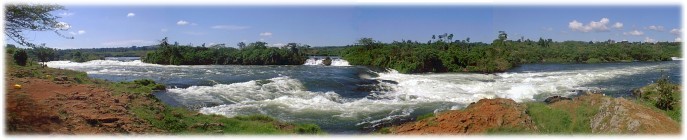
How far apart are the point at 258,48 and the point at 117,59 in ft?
23.2

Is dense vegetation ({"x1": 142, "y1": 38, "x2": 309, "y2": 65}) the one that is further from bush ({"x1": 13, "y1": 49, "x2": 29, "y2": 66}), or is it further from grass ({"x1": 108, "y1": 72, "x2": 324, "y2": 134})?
grass ({"x1": 108, "y1": 72, "x2": 324, "y2": 134})

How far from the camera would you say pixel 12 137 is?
4.51 meters

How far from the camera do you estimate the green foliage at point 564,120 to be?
7.18m

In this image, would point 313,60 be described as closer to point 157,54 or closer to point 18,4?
point 157,54

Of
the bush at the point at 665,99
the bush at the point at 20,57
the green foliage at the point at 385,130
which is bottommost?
the green foliage at the point at 385,130

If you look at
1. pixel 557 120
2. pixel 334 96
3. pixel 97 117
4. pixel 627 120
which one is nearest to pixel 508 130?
pixel 557 120

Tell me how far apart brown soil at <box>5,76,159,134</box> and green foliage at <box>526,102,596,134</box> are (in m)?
5.22

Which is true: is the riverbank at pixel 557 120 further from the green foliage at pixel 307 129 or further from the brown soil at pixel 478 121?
the green foliage at pixel 307 129

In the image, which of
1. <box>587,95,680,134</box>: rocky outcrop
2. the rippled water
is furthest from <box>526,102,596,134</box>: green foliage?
the rippled water

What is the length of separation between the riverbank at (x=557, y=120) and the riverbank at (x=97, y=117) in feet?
6.70

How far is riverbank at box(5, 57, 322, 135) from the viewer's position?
207 inches

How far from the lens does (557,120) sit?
7469 mm

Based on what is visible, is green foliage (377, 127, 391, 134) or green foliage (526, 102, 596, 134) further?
green foliage (377, 127, 391, 134)

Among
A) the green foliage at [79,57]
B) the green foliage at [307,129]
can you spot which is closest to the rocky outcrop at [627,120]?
the green foliage at [307,129]
